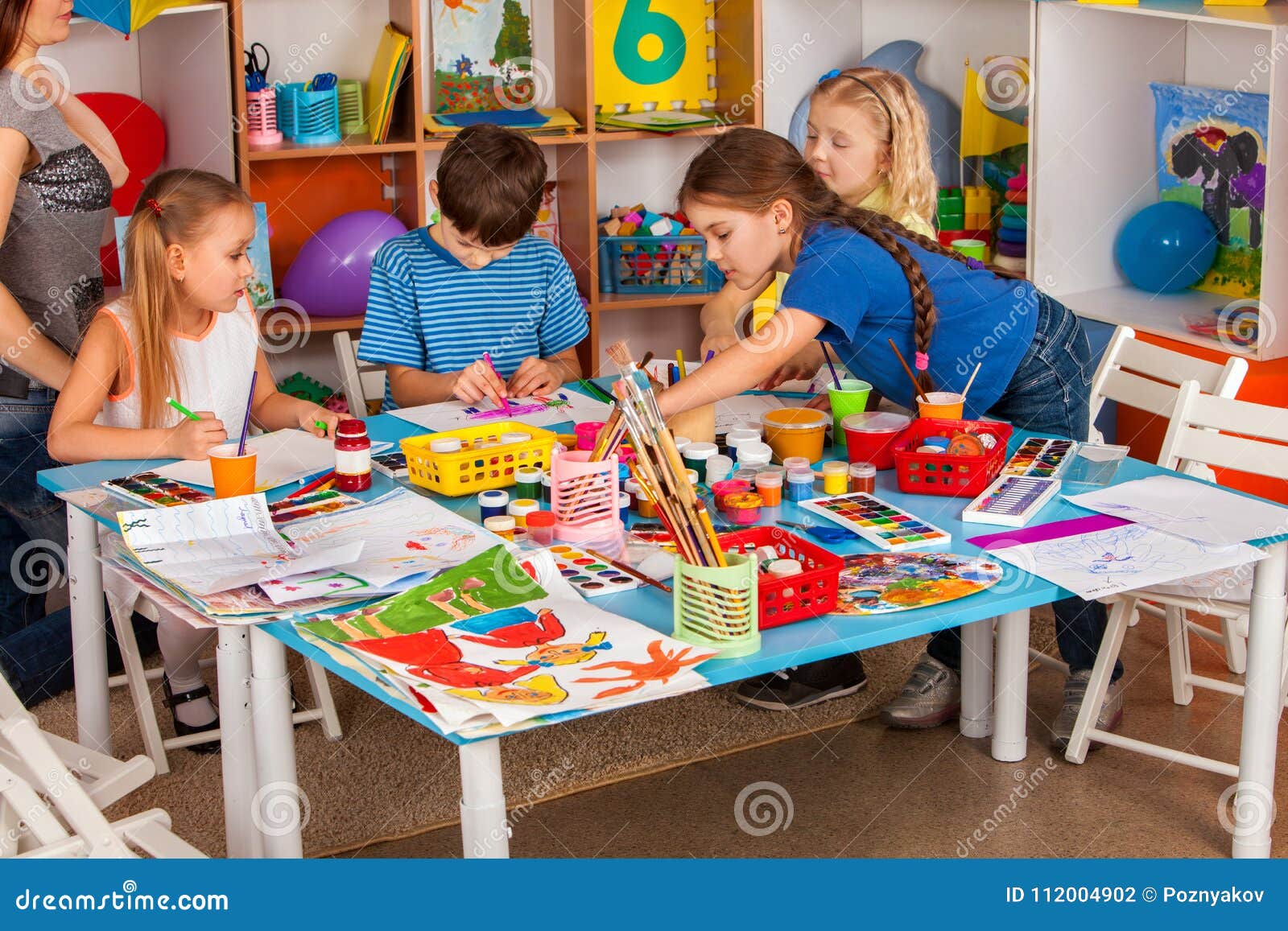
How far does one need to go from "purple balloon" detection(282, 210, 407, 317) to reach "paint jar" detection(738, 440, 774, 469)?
1.64m

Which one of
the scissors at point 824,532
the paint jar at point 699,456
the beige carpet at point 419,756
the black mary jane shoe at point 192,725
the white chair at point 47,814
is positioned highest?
the paint jar at point 699,456

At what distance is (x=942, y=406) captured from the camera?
2160 mm

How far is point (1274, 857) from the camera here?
2.20m

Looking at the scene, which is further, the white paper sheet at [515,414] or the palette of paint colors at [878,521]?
the white paper sheet at [515,414]

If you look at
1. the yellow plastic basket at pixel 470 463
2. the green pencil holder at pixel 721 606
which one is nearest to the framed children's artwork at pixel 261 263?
the yellow plastic basket at pixel 470 463

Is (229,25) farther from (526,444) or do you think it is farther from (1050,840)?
(1050,840)

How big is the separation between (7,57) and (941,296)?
1683mm

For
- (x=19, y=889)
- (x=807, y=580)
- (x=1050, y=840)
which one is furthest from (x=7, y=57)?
(x=1050, y=840)

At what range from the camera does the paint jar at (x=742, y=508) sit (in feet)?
6.41

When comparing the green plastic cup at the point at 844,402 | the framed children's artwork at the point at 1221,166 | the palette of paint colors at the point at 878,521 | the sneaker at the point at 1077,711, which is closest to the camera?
the palette of paint colors at the point at 878,521

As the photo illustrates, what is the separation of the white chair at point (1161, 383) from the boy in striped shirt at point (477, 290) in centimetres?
100

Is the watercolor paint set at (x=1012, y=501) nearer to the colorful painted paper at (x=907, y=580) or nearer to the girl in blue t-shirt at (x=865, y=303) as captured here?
the colorful painted paper at (x=907, y=580)

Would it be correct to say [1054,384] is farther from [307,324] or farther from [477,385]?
[307,324]

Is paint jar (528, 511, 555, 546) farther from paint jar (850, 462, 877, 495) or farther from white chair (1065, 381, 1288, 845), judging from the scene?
white chair (1065, 381, 1288, 845)
